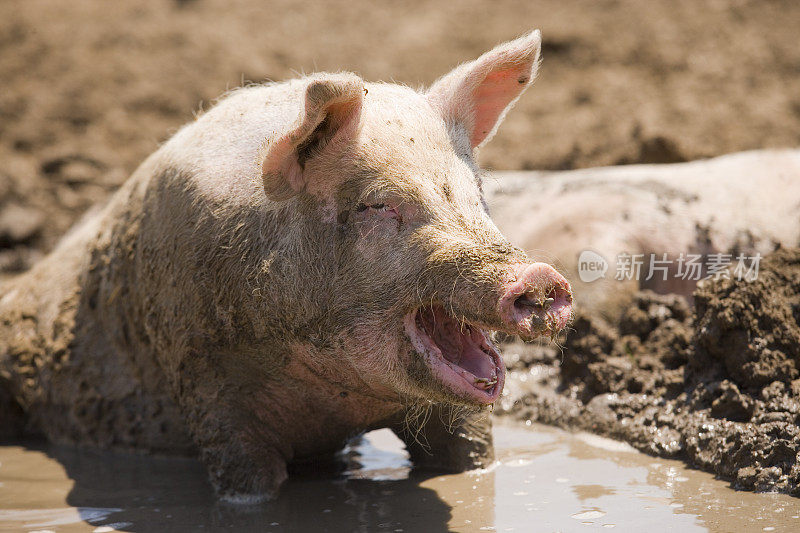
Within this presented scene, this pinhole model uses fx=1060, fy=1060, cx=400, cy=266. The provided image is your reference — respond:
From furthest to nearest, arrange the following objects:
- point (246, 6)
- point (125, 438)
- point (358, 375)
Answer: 1. point (246, 6)
2. point (125, 438)
3. point (358, 375)

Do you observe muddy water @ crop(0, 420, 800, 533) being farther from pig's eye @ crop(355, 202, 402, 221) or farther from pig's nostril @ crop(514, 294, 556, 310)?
pig's eye @ crop(355, 202, 402, 221)

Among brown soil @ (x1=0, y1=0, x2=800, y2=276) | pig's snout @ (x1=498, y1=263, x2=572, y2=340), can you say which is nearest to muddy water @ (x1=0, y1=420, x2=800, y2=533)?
pig's snout @ (x1=498, y1=263, x2=572, y2=340)

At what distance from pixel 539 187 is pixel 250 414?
370cm

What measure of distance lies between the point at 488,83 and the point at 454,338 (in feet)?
4.15

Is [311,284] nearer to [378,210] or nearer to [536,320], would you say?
[378,210]

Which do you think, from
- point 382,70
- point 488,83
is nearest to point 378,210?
point 488,83

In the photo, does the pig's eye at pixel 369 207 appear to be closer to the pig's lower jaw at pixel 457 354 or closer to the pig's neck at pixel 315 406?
the pig's lower jaw at pixel 457 354

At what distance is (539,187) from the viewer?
7648 millimetres

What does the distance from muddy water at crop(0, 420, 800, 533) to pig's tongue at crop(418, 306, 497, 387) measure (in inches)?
25.5

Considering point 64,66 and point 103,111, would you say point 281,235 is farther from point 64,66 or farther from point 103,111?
point 64,66

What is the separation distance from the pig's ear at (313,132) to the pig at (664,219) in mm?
2402

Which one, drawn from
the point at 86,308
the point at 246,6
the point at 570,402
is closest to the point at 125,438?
the point at 86,308

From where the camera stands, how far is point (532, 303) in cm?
357

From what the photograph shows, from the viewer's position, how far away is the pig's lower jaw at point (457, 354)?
12.2 feet
